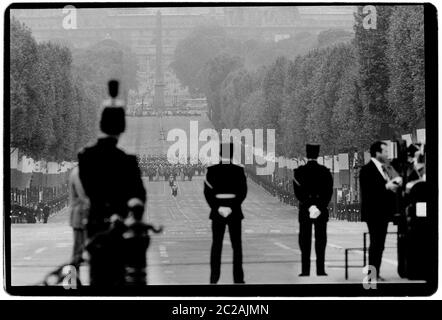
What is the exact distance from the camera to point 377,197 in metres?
14.1

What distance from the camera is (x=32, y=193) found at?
555 inches

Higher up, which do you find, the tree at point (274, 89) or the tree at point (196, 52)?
the tree at point (196, 52)

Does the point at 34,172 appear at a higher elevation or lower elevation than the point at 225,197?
higher

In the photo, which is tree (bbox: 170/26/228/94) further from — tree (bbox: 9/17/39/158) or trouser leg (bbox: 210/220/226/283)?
trouser leg (bbox: 210/220/226/283)

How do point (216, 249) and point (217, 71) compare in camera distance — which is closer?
point (216, 249)

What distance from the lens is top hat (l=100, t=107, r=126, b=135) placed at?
13.5 m

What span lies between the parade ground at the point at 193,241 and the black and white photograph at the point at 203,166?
0.02m

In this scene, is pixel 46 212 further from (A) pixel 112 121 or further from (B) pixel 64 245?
(A) pixel 112 121

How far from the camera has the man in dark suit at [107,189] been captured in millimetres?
13070

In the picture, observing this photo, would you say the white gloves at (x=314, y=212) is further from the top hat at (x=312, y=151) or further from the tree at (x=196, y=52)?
the tree at (x=196, y=52)

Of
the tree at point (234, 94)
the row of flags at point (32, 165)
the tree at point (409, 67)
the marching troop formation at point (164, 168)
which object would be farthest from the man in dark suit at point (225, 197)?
the tree at point (409, 67)

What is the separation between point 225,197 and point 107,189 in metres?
1.42

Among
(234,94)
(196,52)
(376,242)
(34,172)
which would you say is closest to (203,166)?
(196,52)

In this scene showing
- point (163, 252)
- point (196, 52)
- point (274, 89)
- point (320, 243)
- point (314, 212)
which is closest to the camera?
point (163, 252)
